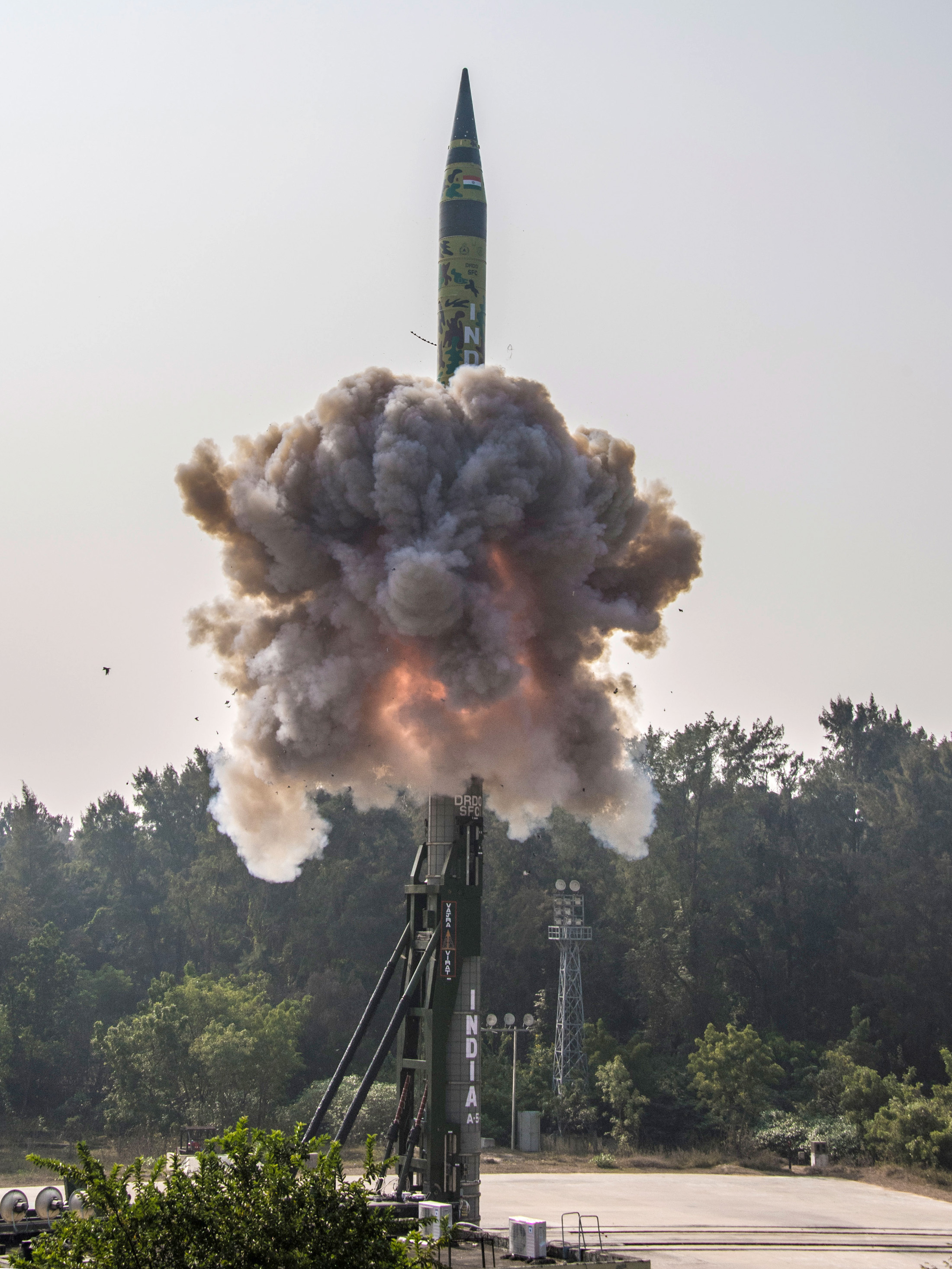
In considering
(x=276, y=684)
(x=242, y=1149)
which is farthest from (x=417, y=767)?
(x=242, y=1149)

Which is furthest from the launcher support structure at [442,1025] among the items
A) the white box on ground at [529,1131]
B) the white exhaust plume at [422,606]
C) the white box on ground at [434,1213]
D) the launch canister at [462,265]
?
the white box on ground at [529,1131]

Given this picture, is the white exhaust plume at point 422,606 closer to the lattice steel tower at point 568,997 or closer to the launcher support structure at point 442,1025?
the launcher support structure at point 442,1025

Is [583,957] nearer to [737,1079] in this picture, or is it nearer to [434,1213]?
[737,1079]

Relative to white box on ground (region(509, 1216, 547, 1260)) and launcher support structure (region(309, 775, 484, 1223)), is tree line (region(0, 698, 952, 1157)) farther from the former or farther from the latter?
white box on ground (region(509, 1216, 547, 1260))

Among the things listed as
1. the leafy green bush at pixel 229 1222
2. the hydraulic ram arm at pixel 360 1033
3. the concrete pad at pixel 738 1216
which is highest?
the hydraulic ram arm at pixel 360 1033

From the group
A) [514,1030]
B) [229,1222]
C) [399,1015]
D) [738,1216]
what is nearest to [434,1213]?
[399,1015]

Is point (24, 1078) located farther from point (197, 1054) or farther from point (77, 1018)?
point (197, 1054)
